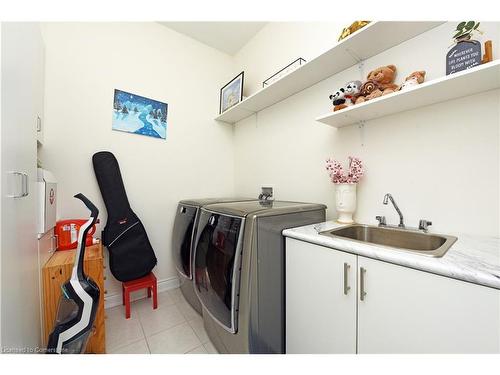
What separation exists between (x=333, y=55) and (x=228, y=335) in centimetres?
205

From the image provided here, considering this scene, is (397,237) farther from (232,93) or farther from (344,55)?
(232,93)

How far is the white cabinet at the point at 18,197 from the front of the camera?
75 cm

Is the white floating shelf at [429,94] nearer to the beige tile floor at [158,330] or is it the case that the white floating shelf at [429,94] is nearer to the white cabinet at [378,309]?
the white cabinet at [378,309]

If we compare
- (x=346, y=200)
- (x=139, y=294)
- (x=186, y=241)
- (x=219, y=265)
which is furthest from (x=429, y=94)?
(x=139, y=294)

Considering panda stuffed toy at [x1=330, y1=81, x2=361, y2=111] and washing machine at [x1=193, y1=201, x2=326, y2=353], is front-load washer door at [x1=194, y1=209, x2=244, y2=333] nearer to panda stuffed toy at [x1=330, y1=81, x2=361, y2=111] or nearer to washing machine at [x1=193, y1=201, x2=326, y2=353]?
washing machine at [x1=193, y1=201, x2=326, y2=353]

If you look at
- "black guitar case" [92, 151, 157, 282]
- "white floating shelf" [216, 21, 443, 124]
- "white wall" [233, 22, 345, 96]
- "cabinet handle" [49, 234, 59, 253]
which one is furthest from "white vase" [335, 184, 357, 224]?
"cabinet handle" [49, 234, 59, 253]

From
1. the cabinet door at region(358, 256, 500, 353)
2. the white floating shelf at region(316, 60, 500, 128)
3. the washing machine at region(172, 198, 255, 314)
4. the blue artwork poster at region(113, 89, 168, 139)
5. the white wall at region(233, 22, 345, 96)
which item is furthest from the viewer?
the blue artwork poster at region(113, 89, 168, 139)

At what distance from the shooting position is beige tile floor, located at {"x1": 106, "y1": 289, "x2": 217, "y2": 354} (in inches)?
57.1

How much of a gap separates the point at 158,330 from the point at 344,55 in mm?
2598

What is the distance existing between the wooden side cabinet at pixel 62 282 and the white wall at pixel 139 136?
61 centimetres

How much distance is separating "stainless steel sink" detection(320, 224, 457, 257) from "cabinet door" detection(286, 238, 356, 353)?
16cm

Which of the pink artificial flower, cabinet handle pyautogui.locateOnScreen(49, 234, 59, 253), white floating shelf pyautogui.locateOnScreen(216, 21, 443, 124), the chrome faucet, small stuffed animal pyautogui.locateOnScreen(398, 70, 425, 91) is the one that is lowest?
cabinet handle pyautogui.locateOnScreen(49, 234, 59, 253)

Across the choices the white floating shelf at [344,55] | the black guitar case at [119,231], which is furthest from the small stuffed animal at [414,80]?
the black guitar case at [119,231]

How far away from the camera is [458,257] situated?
77 centimetres
